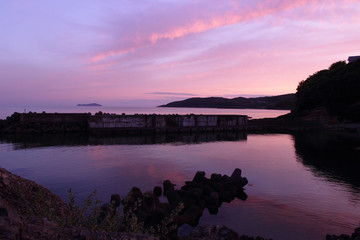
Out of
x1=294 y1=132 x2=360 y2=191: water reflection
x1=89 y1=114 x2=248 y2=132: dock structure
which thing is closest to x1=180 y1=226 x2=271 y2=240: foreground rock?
x1=294 y1=132 x2=360 y2=191: water reflection

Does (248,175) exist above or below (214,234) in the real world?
below

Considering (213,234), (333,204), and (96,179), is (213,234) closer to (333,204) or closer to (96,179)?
(333,204)

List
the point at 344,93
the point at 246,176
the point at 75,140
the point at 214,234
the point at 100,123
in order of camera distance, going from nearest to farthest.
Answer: the point at 214,234 < the point at 246,176 < the point at 75,140 < the point at 100,123 < the point at 344,93

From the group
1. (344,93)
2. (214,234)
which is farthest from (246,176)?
(344,93)

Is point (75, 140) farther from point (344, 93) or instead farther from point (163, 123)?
point (344, 93)

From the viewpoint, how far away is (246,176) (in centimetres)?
2116

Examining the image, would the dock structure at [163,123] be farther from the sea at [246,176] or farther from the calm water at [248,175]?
the calm water at [248,175]

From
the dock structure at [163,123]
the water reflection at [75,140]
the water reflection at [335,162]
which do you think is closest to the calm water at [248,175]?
the water reflection at [335,162]

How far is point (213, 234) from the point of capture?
10.2m

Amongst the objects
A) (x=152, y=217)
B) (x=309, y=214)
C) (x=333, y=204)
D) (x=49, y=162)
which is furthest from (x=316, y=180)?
(x=49, y=162)

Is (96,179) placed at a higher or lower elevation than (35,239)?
lower

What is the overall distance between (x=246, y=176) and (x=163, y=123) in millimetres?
34339

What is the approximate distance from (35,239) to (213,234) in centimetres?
775

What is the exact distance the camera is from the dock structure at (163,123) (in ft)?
163
